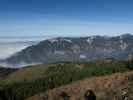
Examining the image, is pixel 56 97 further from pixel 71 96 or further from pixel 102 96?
pixel 102 96

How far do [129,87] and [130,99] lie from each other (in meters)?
9.42

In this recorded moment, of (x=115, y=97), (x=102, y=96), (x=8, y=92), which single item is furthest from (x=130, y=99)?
(x=8, y=92)

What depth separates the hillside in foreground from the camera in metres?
78.8

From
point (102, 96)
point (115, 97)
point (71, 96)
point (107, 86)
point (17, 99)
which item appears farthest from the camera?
point (17, 99)

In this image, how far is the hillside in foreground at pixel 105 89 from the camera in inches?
3102

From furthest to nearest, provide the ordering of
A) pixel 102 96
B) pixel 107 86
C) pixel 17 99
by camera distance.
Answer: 1. pixel 17 99
2. pixel 107 86
3. pixel 102 96

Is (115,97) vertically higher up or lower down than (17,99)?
higher up

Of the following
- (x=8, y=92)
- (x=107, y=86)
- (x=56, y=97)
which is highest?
(x=107, y=86)

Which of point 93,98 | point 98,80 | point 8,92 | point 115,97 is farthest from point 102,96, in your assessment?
point 8,92

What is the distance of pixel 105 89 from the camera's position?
92500mm

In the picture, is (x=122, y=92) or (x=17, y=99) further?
(x=17, y=99)

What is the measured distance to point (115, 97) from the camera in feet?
257

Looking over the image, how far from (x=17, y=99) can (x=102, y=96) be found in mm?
90133

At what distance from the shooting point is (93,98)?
86.7m
